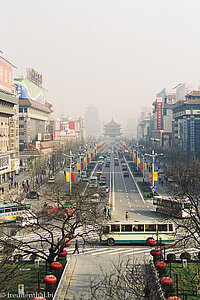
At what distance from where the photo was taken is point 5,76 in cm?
7888

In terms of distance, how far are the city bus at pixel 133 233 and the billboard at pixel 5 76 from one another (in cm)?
5596

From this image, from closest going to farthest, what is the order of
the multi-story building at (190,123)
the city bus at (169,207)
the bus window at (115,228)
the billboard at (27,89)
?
1. the bus window at (115,228)
2. the city bus at (169,207)
3. the multi-story building at (190,123)
4. the billboard at (27,89)

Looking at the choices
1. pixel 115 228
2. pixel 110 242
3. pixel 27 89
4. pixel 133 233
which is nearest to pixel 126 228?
pixel 133 233

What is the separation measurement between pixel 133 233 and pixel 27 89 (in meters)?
103

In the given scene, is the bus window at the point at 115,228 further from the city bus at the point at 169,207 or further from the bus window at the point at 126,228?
the city bus at the point at 169,207

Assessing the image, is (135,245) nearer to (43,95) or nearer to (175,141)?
(175,141)

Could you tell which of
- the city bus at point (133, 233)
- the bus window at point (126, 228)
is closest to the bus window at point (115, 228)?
the city bus at point (133, 233)

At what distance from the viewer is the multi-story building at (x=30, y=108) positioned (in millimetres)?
120375

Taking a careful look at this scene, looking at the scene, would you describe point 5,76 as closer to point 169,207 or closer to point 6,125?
point 6,125

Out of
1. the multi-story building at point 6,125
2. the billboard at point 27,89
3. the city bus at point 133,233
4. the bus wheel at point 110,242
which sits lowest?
the bus wheel at point 110,242

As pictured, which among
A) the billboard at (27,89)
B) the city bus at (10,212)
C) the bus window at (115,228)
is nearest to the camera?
the bus window at (115,228)

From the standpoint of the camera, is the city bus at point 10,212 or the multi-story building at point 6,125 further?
the multi-story building at point 6,125

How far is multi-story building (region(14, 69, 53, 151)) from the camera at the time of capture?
12038 cm

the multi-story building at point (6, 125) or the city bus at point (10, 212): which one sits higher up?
the multi-story building at point (6, 125)
